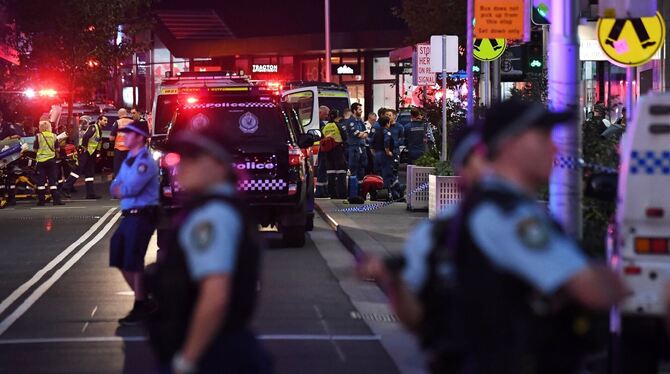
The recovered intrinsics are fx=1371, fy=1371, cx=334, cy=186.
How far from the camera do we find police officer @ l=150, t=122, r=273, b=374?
16.1ft

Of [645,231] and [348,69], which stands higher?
[348,69]

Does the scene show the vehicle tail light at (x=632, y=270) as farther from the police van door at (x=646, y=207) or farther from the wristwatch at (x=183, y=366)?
the wristwatch at (x=183, y=366)

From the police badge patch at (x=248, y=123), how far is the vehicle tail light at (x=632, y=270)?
11.1 meters

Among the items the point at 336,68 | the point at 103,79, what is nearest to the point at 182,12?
the point at 336,68

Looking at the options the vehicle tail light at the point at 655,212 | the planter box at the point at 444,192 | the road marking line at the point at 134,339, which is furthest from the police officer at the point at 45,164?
the vehicle tail light at the point at 655,212

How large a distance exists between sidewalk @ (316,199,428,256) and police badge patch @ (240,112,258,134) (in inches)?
77.3

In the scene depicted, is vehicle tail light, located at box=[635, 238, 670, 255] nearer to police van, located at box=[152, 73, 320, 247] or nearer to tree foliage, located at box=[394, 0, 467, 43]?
police van, located at box=[152, 73, 320, 247]

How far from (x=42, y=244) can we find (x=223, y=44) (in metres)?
54.2

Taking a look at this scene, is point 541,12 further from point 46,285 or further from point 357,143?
point 357,143

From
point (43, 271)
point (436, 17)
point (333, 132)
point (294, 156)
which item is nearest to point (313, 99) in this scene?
point (436, 17)

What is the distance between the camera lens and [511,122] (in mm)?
4410

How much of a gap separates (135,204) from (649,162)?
5132mm

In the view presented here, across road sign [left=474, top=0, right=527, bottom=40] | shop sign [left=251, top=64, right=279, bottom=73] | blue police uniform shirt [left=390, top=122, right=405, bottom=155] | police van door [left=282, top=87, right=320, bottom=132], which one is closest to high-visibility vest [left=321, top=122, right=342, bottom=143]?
blue police uniform shirt [left=390, top=122, right=405, bottom=155]

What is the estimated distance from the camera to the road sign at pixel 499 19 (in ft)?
65.2
